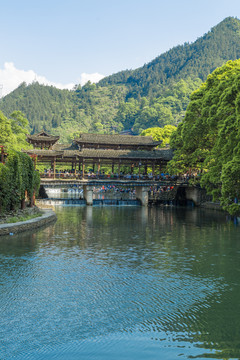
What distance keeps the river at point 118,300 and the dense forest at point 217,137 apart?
9299 millimetres

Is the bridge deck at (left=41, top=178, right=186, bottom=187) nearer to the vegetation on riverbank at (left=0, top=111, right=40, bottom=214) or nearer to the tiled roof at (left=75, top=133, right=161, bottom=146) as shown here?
the tiled roof at (left=75, top=133, right=161, bottom=146)

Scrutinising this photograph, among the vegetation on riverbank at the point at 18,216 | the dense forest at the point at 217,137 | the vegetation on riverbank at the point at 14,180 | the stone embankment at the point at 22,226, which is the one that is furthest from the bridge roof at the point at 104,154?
the stone embankment at the point at 22,226

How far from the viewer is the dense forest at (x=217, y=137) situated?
3102cm

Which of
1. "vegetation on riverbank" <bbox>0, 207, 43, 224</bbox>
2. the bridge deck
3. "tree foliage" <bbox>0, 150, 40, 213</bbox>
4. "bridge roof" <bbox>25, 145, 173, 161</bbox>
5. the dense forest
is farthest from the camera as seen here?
"bridge roof" <bbox>25, 145, 173, 161</bbox>

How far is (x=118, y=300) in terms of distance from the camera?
12117mm

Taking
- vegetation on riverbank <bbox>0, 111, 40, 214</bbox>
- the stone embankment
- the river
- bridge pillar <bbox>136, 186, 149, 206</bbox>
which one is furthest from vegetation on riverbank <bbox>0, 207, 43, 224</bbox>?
bridge pillar <bbox>136, 186, 149, 206</bbox>

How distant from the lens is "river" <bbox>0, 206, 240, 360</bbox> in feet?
29.5

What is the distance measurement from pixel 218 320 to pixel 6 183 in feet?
68.0

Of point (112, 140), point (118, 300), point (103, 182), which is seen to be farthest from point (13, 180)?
point (112, 140)

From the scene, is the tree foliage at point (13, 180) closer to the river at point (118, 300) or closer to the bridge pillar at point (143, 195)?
the river at point (118, 300)

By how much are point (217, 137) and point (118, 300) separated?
33256 millimetres

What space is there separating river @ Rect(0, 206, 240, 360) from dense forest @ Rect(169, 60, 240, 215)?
9.30m

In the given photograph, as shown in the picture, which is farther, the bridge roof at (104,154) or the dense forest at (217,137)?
the bridge roof at (104,154)

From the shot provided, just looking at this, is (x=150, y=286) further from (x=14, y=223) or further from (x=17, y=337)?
(x=14, y=223)
